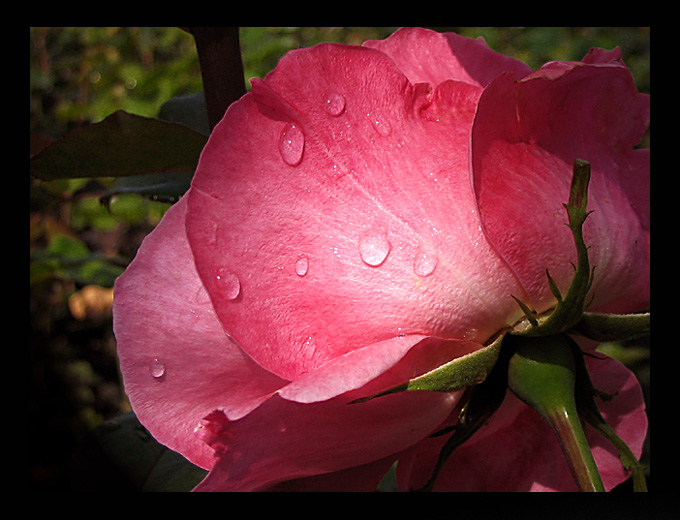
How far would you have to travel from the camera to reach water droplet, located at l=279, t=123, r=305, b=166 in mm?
375

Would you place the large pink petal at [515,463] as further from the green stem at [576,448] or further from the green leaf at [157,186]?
the green leaf at [157,186]

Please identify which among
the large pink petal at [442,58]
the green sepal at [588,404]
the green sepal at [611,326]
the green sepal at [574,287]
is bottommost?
the green sepal at [588,404]

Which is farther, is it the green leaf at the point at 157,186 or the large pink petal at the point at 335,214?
the green leaf at the point at 157,186

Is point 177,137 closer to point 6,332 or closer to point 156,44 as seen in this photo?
point 6,332

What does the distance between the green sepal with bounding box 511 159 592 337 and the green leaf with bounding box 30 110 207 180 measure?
1.04ft

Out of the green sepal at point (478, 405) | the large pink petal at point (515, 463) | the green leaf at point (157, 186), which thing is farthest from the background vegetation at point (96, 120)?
the green sepal at point (478, 405)

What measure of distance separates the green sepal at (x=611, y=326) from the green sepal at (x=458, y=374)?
0.06 meters

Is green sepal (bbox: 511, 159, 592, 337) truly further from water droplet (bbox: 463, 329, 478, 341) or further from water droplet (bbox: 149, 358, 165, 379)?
water droplet (bbox: 149, 358, 165, 379)

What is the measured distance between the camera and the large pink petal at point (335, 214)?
368 mm

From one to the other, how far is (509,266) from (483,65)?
132mm

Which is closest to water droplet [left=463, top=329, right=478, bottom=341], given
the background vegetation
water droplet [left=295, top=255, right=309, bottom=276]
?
water droplet [left=295, top=255, right=309, bottom=276]

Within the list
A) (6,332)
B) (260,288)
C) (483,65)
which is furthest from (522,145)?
(6,332)

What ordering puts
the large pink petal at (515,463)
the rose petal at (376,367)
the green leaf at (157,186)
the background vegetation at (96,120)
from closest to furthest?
the rose petal at (376,367)
the large pink petal at (515,463)
the green leaf at (157,186)
the background vegetation at (96,120)

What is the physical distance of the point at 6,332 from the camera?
583mm
